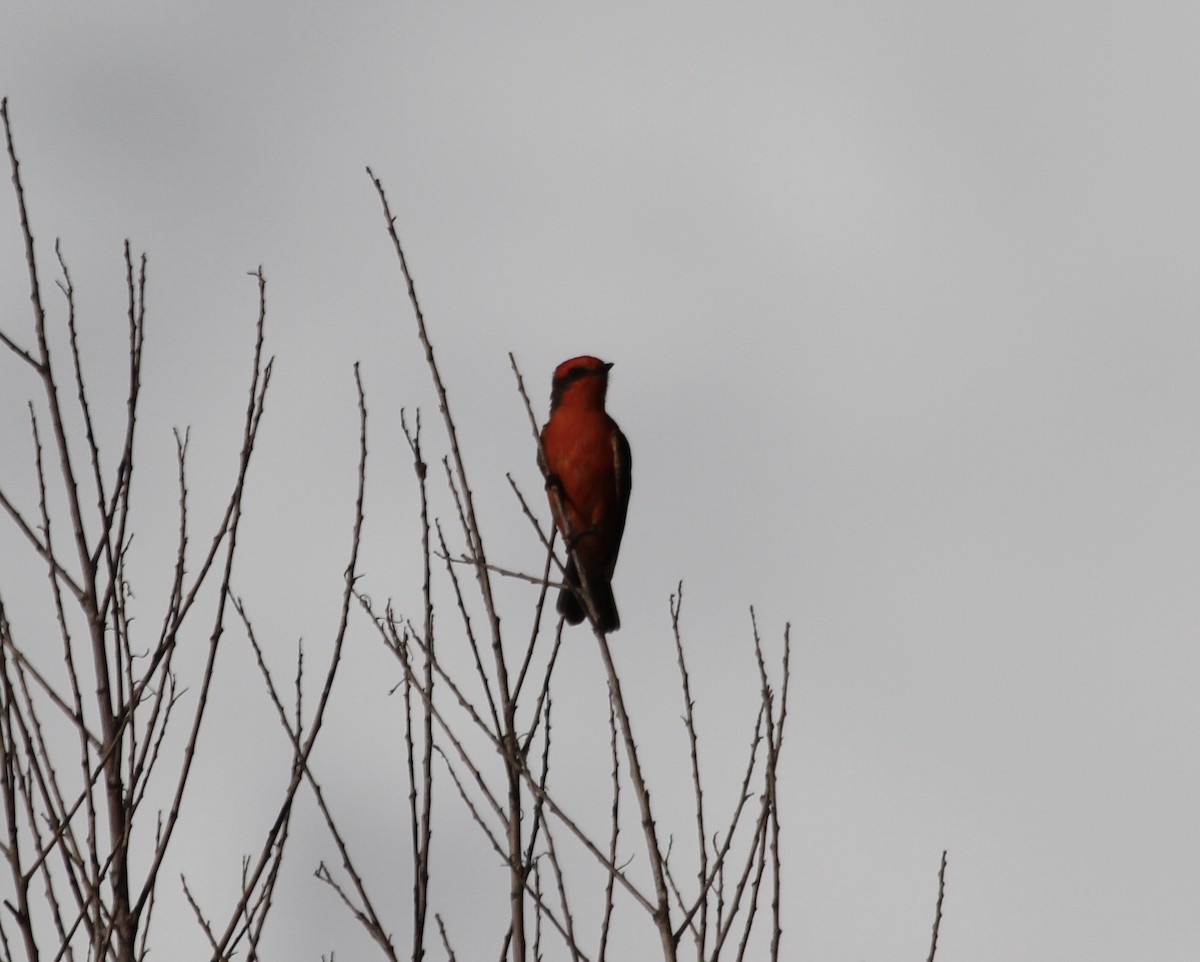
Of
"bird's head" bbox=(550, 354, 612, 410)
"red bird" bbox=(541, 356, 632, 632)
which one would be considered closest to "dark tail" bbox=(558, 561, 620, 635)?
"red bird" bbox=(541, 356, 632, 632)

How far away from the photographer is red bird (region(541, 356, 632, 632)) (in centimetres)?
740

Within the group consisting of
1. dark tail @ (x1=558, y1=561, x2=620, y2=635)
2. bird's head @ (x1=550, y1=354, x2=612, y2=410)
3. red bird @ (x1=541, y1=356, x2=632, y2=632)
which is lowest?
dark tail @ (x1=558, y1=561, x2=620, y2=635)

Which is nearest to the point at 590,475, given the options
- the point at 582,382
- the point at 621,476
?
the point at 621,476

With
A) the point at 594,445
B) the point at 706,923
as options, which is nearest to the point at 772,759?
the point at 706,923

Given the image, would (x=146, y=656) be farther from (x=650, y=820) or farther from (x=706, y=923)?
(x=706, y=923)

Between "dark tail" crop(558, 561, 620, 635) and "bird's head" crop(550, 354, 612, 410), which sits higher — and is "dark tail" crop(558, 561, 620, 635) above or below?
below

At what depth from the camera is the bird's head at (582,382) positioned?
778cm

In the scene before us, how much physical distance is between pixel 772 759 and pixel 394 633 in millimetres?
1343

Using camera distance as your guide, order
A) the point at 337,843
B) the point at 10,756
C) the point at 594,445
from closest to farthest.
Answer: the point at 10,756 < the point at 337,843 < the point at 594,445

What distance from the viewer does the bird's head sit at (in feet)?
25.5

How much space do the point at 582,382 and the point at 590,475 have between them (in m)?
0.68

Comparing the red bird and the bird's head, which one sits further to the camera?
the bird's head

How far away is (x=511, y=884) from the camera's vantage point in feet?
12.3

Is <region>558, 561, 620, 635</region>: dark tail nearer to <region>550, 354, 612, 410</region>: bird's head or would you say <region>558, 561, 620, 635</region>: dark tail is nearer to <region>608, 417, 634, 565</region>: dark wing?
<region>608, 417, 634, 565</region>: dark wing
